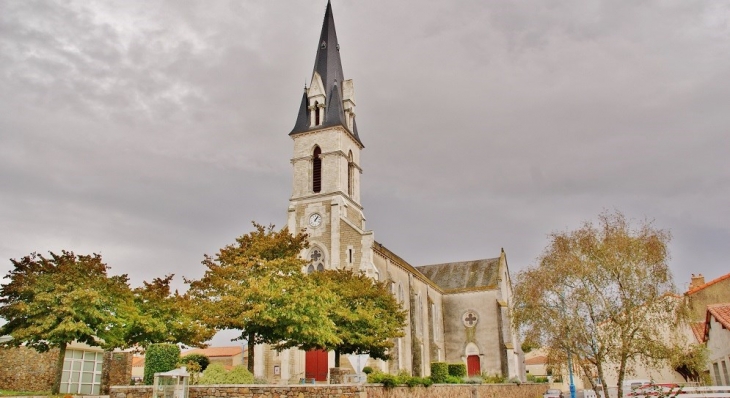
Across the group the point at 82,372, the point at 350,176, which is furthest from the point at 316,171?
the point at 82,372

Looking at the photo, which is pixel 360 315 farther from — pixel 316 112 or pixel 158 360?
pixel 316 112

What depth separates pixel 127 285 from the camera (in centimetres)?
2688

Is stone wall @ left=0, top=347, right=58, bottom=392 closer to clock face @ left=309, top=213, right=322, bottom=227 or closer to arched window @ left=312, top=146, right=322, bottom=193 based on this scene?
clock face @ left=309, top=213, right=322, bottom=227

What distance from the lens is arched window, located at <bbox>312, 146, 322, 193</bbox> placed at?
40781mm

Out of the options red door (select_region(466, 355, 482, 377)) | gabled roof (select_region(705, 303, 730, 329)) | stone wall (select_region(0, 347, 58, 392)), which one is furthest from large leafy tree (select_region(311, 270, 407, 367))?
red door (select_region(466, 355, 482, 377))

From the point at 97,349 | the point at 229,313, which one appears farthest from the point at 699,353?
the point at 97,349

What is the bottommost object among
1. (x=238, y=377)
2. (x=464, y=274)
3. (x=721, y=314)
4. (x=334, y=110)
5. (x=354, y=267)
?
(x=238, y=377)

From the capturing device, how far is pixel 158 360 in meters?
18.4

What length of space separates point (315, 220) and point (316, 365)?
9516 mm

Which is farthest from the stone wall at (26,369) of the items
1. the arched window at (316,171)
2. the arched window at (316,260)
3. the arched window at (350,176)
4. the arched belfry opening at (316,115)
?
the arched belfry opening at (316,115)

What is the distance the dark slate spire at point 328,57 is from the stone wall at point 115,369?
22.7 m

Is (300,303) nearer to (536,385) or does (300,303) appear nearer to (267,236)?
(267,236)

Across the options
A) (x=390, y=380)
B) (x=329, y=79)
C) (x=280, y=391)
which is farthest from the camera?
(x=329, y=79)

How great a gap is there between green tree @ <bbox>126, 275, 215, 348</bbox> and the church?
22.4 feet
